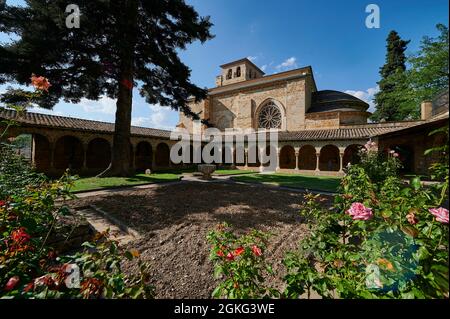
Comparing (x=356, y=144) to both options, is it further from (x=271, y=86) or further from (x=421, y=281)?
(x=421, y=281)

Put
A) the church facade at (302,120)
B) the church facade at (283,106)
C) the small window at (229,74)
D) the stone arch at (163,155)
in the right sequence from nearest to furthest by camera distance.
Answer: the church facade at (302,120)
the church facade at (283,106)
the stone arch at (163,155)
the small window at (229,74)

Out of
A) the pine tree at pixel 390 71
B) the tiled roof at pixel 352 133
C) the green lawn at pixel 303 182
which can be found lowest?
the green lawn at pixel 303 182

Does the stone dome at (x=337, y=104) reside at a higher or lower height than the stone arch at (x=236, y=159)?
higher

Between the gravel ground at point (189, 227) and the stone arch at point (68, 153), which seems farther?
the stone arch at point (68, 153)

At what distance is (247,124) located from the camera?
83.9 ft

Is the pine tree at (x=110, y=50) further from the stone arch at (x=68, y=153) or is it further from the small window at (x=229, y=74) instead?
the small window at (x=229, y=74)

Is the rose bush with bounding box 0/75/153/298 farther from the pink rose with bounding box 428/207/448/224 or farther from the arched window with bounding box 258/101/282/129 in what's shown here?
the arched window with bounding box 258/101/282/129

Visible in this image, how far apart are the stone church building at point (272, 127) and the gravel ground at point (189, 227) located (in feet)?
22.8

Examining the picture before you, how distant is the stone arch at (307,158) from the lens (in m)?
20.2

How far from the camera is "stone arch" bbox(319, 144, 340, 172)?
19.2 metres

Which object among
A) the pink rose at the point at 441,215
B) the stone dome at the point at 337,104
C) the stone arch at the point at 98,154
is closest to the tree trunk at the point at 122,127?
the stone arch at the point at 98,154

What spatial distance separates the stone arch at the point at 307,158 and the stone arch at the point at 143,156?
53.9 ft

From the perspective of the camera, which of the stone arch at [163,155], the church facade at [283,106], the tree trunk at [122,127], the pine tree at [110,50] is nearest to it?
the pine tree at [110,50]

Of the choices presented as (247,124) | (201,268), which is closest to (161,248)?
(201,268)
